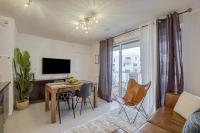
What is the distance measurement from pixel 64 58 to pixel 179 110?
4330 millimetres

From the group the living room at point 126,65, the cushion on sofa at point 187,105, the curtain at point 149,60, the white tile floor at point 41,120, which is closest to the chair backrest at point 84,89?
the living room at point 126,65

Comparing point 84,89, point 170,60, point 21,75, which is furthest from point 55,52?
point 170,60

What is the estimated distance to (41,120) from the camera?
2.72 metres

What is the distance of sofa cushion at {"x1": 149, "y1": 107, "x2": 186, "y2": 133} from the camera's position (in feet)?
5.17

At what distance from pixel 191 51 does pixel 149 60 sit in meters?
0.87

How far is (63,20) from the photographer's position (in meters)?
2.90

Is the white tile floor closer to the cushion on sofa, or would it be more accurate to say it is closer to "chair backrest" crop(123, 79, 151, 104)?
"chair backrest" crop(123, 79, 151, 104)

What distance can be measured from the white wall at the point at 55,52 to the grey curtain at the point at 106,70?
52.3 inches

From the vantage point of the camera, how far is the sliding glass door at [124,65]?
3864 millimetres

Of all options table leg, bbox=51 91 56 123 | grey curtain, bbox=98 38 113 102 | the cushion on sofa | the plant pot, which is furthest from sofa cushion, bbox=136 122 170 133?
the plant pot

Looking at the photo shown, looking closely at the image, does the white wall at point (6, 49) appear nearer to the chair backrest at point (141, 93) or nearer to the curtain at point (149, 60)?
the chair backrest at point (141, 93)

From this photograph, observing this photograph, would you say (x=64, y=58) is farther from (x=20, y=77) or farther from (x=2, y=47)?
(x=2, y=47)

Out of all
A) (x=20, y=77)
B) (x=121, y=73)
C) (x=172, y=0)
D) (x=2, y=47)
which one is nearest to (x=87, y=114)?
(x=121, y=73)

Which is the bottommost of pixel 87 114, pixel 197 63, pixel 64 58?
pixel 87 114
